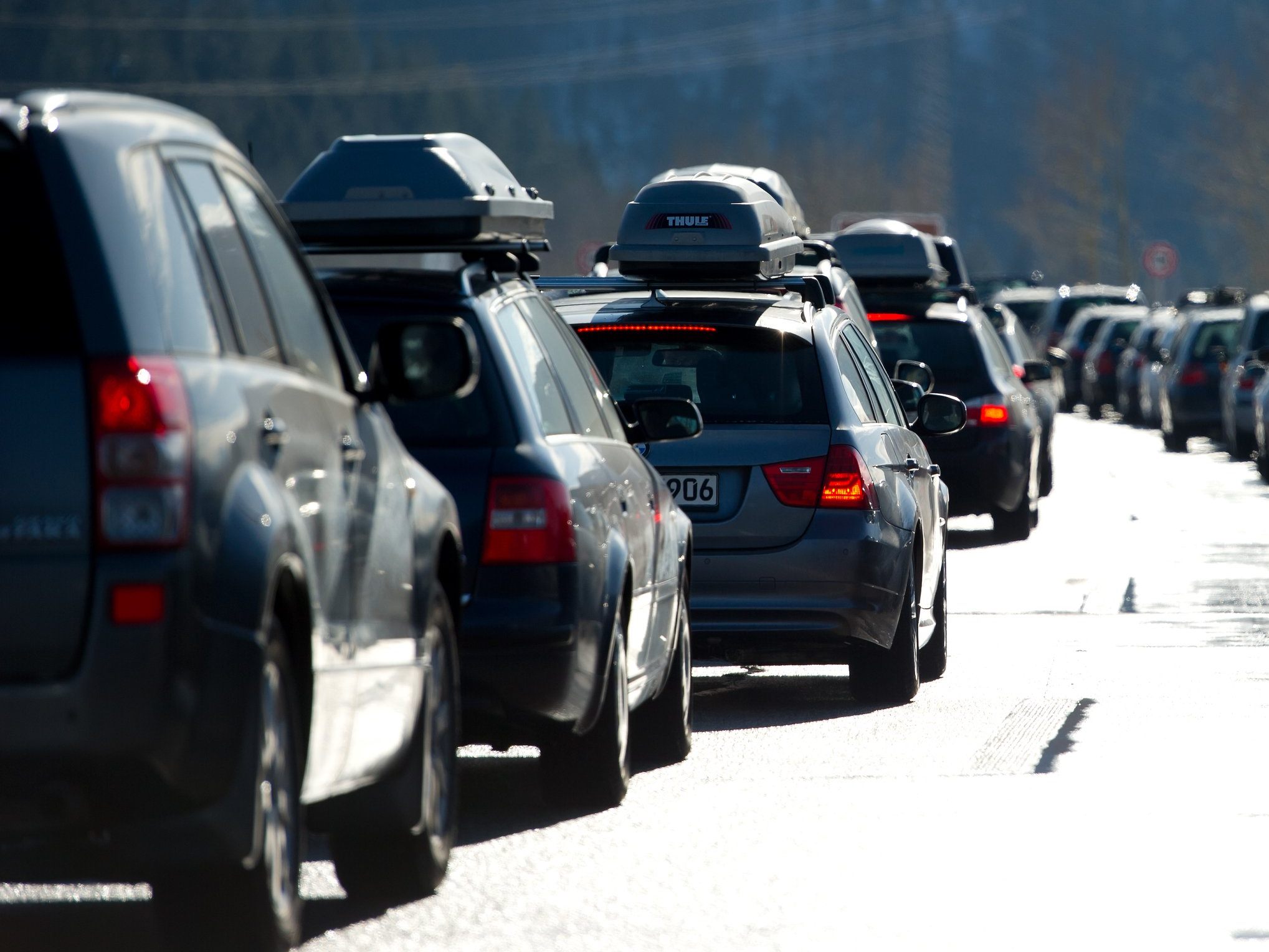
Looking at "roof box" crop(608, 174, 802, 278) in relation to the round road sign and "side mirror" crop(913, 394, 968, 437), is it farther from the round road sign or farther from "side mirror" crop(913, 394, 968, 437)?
the round road sign

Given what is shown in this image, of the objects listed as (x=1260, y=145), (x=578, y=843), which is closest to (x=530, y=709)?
(x=578, y=843)

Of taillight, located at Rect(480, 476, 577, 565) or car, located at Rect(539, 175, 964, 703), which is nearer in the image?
taillight, located at Rect(480, 476, 577, 565)

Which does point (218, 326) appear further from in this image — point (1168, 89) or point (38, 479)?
point (1168, 89)

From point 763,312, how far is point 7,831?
6113 millimetres

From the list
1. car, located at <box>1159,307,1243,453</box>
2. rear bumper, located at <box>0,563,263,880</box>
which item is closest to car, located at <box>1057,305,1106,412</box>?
car, located at <box>1159,307,1243,453</box>

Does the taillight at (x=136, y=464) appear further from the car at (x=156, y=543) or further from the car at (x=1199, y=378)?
the car at (x=1199, y=378)

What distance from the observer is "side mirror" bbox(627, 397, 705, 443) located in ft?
30.1

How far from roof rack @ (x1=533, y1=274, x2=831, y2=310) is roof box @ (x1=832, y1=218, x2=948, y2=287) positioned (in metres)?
8.50

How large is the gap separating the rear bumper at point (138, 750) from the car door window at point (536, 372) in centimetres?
286

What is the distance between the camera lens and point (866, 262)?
2086cm

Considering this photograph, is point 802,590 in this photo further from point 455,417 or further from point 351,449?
point 351,449

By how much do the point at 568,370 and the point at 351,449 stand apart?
2.52 metres

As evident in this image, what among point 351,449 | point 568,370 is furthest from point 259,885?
point 568,370

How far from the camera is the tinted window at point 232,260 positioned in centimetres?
529
